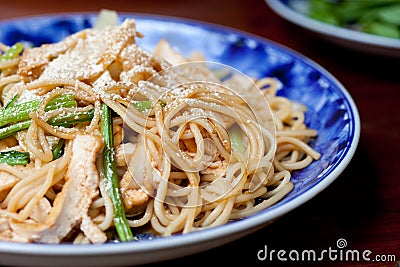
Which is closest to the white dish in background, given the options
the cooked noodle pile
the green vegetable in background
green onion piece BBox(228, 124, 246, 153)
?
the green vegetable in background

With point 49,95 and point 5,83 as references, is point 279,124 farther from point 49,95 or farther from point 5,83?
point 5,83

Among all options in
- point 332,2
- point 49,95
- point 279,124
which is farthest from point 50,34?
point 332,2

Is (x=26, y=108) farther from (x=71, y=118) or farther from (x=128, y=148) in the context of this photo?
(x=128, y=148)

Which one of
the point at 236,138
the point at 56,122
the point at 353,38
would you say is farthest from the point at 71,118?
the point at 353,38

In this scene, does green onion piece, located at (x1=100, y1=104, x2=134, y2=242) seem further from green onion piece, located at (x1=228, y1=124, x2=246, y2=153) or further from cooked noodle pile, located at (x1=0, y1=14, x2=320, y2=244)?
green onion piece, located at (x1=228, y1=124, x2=246, y2=153)

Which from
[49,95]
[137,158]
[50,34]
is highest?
[50,34]
